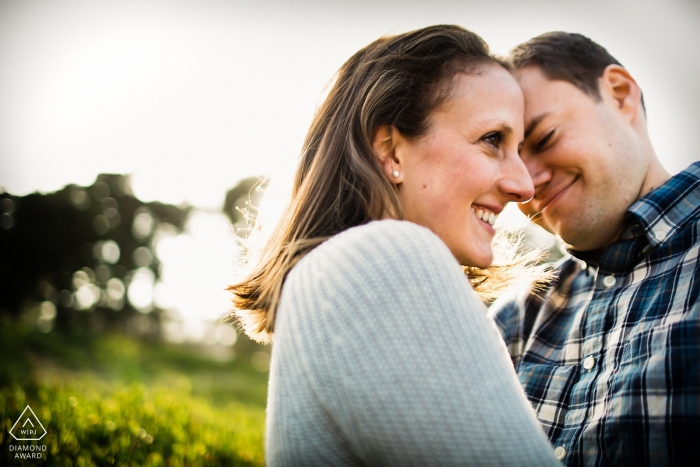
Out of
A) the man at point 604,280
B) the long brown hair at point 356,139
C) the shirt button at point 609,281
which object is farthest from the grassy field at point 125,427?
the shirt button at point 609,281

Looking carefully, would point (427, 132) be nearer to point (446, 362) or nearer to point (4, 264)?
point (446, 362)

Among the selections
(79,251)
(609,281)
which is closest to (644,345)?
(609,281)

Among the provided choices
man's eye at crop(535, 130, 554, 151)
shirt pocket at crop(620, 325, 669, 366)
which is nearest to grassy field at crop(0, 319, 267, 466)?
shirt pocket at crop(620, 325, 669, 366)

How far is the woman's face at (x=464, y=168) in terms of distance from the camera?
6.60 feet

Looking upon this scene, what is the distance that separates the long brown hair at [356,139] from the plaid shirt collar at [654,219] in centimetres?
103

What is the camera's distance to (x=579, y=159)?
260cm

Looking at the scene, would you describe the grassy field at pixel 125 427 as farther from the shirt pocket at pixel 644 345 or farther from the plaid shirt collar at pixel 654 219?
the plaid shirt collar at pixel 654 219

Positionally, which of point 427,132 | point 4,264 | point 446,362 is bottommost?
point 4,264

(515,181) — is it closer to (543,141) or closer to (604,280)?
(543,141)

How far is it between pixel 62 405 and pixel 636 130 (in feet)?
11.8

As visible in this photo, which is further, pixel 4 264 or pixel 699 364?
pixel 4 264

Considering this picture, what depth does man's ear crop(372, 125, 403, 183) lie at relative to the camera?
2.04 metres

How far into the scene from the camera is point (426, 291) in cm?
125

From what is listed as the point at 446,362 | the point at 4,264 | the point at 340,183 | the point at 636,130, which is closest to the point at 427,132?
the point at 340,183
